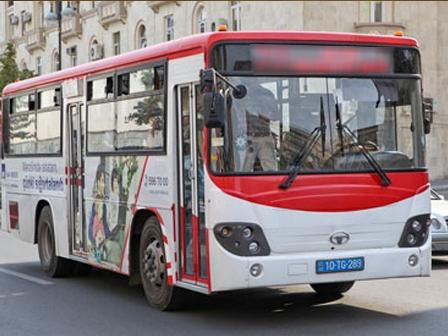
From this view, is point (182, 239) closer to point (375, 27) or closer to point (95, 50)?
point (375, 27)

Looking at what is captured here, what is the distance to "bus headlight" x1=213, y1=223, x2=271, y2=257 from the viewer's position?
9242mm

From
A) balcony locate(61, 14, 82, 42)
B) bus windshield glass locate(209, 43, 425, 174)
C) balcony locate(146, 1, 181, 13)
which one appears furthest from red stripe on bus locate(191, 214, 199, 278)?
balcony locate(61, 14, 82, 42)

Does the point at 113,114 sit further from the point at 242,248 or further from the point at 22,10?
the point at 22,10

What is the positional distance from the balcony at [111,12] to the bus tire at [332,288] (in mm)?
40820

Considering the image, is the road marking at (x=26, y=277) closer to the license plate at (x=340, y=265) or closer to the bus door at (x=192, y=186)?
the bus door at (x=192, y=186)

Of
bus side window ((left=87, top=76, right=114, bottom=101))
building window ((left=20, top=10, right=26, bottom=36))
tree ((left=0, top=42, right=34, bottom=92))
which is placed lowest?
bus side window ((left=87, top=76, right=114, bottom=101))

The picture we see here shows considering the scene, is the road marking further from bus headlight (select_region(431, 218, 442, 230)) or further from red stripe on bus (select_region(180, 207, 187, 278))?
bus headlight (select_region(431, 218, 442, 230))

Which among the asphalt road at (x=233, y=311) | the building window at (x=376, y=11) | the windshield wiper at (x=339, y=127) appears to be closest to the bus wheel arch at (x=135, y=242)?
the asphalt road at (x=233, y=311)

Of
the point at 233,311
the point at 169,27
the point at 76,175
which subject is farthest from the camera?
the point at 169,27

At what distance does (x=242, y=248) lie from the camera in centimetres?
924

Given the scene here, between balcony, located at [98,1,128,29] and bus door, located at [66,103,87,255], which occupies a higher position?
balcony, located at [98,1,128,29]

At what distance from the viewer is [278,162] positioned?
9.44 meters

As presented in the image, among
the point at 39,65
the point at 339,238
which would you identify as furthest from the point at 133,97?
the point at 39,65

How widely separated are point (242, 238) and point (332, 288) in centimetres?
259
